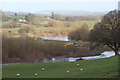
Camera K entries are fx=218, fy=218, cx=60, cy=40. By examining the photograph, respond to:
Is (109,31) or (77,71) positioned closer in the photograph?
(77,71)

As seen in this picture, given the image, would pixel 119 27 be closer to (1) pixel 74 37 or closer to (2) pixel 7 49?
(2) pixel 7 49

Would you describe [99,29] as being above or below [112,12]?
below

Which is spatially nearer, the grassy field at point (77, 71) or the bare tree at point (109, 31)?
the grassy field at point (77, 71)

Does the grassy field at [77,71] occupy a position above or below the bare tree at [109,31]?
below

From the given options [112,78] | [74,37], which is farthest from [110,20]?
[74,37]

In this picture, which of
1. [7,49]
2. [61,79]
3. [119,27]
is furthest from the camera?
[7,49]

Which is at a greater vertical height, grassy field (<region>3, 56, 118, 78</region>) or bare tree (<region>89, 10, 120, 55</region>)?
bare tree (<region>89, 10, 120, 55</region>)

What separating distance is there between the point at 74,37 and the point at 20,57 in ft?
120

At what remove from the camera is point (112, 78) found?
962cm

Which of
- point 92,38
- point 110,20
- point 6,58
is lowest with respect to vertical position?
point 6,58

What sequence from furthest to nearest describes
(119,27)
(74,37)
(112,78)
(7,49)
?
(74,37), (7,49), (119,27), (112,78)

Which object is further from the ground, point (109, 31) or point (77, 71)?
point (109, 31)

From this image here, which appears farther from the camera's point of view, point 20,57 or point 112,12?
point 20,57

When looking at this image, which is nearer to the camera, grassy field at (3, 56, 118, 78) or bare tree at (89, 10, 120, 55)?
grassy field at (3, 56, 118, 78)
